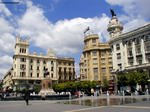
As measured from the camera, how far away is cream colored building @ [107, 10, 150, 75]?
2820 inches

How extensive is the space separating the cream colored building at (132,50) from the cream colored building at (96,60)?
923 inches

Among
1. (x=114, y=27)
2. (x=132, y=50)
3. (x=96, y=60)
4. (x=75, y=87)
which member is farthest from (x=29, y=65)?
(x=132, y=50)

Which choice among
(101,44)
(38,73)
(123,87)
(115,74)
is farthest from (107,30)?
(38,73)

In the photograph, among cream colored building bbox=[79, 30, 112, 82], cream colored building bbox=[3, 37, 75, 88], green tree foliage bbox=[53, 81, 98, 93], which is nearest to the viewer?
green tree foliage bbox=[53, 81, 98, 93]

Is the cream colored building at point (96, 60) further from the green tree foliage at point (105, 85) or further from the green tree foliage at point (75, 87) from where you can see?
the green tree foliage at point (75, 87)

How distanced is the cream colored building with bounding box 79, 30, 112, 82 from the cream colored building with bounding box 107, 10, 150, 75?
923 inches

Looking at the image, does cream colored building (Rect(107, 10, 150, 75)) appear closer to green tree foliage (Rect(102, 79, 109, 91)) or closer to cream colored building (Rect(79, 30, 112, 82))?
green tree foliage (Rect(102, 79, 109, 91))

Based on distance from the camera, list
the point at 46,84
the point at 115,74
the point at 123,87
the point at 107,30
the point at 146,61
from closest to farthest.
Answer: the point at 46,84 < the point at 146,61 < the point at 123,87 < the point at 115,74 < the point at 107,30

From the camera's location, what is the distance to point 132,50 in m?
77.1

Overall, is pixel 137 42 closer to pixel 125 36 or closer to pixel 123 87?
pixel 125 36

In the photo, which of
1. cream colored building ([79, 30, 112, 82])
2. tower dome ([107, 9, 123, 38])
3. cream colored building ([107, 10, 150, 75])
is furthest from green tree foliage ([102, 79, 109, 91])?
cream colored building ([107, 10, 150, 75])

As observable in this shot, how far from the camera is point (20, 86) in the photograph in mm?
106250

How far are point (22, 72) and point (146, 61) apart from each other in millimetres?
54992

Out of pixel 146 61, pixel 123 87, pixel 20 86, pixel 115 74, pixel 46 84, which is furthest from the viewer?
pixel 20 86
